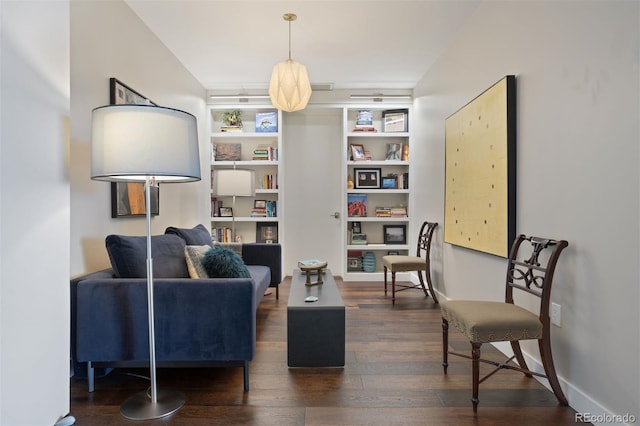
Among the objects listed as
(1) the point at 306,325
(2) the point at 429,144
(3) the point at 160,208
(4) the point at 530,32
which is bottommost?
(1) the point at 306,325

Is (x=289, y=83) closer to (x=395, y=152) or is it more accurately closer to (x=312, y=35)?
(x=312, y=35)

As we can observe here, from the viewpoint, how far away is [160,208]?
3736 millimetres

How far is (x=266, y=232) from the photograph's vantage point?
5352 mm

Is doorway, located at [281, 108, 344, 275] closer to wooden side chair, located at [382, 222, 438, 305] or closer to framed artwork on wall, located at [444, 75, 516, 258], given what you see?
wooden side chair, located at [382, 222, 438, 305]

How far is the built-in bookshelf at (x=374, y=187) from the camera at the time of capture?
529 cm

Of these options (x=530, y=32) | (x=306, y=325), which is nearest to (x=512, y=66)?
(x=530, y=32)

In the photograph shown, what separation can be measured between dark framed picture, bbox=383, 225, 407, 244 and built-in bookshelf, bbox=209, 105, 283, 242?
1.52 metres

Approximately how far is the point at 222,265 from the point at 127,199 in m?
1.08

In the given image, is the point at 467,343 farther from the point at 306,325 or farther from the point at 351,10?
the point at 351,10

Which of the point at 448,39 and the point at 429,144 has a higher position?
the point at 448,39

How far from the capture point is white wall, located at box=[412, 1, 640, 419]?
1.66m

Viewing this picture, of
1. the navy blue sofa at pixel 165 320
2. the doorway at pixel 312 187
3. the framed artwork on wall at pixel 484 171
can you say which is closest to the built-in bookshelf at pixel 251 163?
the doorway at pixel 312 187

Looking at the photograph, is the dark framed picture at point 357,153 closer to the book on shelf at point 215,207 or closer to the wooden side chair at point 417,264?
the wooden side chair at point 417,264

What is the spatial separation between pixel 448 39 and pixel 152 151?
3230mm
